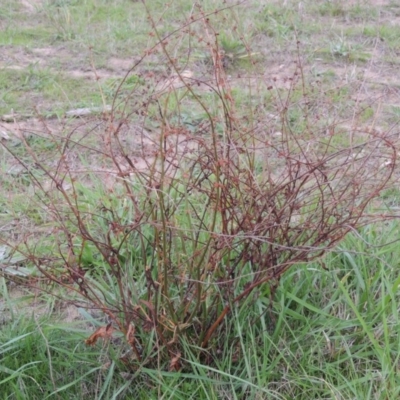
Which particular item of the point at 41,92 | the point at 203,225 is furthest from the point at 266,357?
the point at 41,92

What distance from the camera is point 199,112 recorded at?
4117mm

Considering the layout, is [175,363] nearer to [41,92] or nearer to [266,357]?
[266,357]

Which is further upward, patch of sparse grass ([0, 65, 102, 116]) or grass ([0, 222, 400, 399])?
patch of sparse grass ([0, 65, 102, 116])

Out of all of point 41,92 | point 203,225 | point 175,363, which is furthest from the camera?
point 41,92

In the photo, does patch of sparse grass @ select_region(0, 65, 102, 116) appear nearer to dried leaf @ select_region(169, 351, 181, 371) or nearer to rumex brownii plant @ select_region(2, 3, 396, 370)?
rumex brownii plant @ select_region(2, 3, 396, 370)

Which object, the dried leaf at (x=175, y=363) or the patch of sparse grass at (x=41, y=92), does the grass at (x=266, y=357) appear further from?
the patch of sparse grass at (x=41, y=92)

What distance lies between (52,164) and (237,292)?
5.46 feet

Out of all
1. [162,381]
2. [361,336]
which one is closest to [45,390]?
[162,381]

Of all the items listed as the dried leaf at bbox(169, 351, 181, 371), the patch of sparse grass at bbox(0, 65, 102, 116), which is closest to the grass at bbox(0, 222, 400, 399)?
the dried leaf at bbox(169, 351, 181, 371)

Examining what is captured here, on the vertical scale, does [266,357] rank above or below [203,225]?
below

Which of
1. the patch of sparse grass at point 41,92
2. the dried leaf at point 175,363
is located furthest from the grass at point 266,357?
the patch of sparse grass at point 41,92

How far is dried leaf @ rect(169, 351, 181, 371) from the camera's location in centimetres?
213

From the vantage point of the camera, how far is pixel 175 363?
7.17ft

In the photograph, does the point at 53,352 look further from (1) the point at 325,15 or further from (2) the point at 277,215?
(1) the point at 325,15
